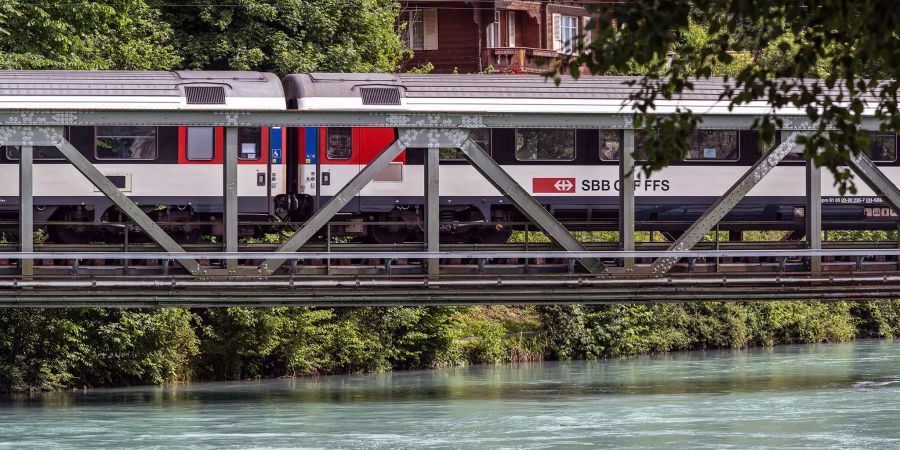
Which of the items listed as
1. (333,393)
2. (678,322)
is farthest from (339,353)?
(678,322)

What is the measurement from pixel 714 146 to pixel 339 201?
7219 millimetres

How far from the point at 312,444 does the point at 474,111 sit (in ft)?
18.0

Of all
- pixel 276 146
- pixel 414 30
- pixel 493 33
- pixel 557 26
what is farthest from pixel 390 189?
pixel 557 26

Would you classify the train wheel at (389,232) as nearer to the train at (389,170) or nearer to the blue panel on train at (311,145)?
the train at (389,170)

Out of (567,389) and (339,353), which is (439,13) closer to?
(339,353)

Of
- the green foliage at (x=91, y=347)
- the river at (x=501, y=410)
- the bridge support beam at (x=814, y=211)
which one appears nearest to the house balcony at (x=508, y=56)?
the river at (x=501, y=410)

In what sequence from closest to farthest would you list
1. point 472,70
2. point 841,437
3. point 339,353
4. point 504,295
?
point 841,437 < point 504,295 < point 339,353 < point 472,70

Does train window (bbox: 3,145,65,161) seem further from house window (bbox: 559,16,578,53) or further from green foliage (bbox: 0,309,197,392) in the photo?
house window (bbox: 559,16,578,53)

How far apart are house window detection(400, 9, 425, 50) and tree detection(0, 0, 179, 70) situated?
18.4m

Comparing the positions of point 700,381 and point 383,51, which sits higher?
point 383,51

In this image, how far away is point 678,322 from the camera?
139 feet

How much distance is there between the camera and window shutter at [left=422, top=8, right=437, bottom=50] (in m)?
54.8

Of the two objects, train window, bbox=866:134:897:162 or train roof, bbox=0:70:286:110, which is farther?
train window, bbox=866:134:897:162

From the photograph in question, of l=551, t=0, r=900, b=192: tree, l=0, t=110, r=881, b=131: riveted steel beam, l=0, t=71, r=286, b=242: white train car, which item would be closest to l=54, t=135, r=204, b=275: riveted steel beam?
l=0, t=110, r=881, b=131: riveted steel beam
